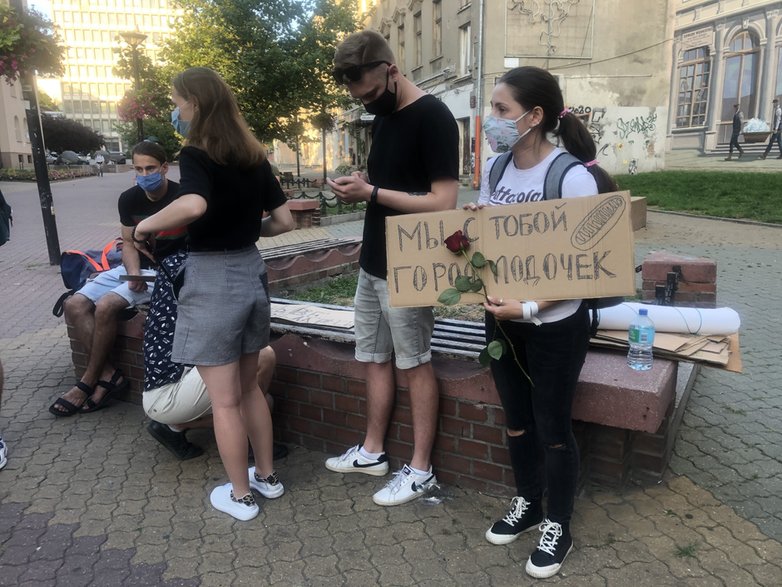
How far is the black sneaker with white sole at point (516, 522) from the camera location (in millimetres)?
2559

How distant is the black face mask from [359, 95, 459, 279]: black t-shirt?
30 mm

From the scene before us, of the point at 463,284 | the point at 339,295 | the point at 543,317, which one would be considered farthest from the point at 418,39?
the point at 543,317

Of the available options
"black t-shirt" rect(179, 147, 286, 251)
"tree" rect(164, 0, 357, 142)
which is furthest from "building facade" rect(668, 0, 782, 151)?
"black t-shirt" rect(179, 147, 286, 251)

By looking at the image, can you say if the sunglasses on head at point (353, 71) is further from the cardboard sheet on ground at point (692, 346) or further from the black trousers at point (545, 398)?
the cardboard sheet on ground at point (692, 346)

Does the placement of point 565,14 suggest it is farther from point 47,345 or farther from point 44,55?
point 47,345

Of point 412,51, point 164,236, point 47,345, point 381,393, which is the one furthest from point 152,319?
point 412,51

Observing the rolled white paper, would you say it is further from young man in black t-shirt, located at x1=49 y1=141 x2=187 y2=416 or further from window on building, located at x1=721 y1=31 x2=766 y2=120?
window on building, located at x1=721 y1=31 x2=766 y2=120

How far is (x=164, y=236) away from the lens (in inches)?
135

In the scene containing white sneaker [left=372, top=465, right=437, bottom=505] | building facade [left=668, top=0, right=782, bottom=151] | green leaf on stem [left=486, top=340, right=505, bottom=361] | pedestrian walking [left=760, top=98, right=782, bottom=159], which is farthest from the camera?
building facade [left=668, top=0, right=782, bottom=151]

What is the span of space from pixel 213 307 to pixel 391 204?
85 cm

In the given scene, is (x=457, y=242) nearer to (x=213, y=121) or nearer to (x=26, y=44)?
(x=213, y=121)

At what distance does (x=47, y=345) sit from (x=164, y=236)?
8.88 feet

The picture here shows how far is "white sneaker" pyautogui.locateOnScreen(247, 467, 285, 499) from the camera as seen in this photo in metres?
2.94

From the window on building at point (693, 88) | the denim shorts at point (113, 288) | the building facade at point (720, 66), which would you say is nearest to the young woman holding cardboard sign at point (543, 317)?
the denim shorts at point (113, 288)
